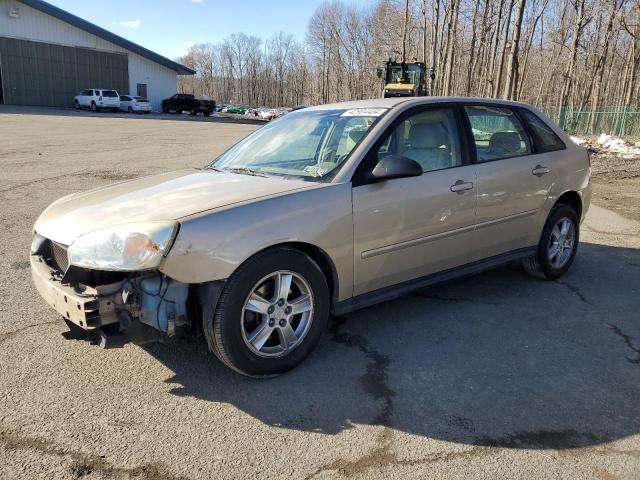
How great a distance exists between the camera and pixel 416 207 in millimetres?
3689

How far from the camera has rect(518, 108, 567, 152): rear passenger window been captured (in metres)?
4.90

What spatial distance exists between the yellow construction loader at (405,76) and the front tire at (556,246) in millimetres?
24352

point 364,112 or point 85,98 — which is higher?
point 85,98

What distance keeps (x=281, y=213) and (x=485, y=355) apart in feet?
5.67

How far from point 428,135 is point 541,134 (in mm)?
1589

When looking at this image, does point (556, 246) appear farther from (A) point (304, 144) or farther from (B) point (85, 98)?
(B) point (85, 98)

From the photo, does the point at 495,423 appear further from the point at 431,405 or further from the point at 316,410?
the point at 316,410

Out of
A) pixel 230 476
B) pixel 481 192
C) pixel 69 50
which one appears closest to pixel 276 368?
pixel 230 476

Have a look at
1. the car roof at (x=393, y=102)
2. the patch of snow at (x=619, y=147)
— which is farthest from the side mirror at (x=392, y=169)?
the patch of snow at (x=619, y=147)

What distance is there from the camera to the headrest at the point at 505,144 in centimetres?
448

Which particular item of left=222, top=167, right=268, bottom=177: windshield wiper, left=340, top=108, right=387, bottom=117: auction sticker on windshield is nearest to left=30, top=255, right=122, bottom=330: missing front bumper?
left=222, top=167, right=268, bottom=177: windshield wiper

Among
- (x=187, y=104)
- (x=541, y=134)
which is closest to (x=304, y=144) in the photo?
(x=541, y=134)

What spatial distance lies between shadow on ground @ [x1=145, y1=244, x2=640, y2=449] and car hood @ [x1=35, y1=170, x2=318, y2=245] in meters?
0.98

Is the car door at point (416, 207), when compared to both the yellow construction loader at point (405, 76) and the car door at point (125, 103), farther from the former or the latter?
the car door at point (125, 103)
